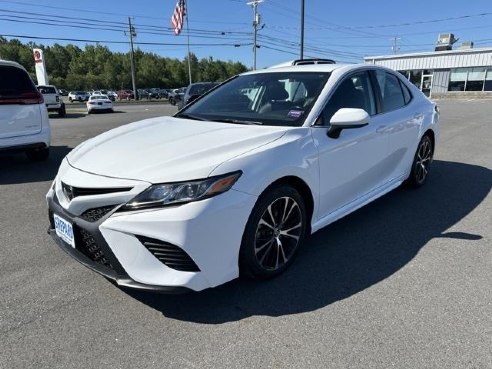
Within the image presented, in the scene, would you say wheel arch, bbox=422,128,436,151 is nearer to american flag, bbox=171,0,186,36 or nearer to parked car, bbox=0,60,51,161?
parked car, bbox=0,60,51,161

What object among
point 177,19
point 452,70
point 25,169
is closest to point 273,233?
point 25,169

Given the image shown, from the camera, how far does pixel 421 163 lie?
205 inches

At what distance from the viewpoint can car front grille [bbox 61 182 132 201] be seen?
243 centimetres

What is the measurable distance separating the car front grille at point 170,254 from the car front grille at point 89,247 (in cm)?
34

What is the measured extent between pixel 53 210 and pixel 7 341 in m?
0.88

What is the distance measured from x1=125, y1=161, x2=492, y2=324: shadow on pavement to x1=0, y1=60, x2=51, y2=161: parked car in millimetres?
4806

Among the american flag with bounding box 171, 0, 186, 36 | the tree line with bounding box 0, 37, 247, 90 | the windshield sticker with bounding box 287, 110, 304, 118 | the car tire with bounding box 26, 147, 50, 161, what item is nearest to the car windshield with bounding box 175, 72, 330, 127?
the windshield sticker with bounding box 287, 110, 304, 118

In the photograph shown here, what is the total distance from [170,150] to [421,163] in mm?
3758

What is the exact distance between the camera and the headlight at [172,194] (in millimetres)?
2342

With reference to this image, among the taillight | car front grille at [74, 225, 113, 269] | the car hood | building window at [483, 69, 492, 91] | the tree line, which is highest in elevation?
the tree line

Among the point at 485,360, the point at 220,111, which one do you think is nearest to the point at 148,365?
the point at 485,360

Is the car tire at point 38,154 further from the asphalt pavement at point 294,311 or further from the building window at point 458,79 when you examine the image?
the building window at point 458,79

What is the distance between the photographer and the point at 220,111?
373 cm

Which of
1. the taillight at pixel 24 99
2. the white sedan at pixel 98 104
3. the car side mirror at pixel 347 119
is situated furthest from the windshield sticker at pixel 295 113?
the white sedan at pixel 98 104
